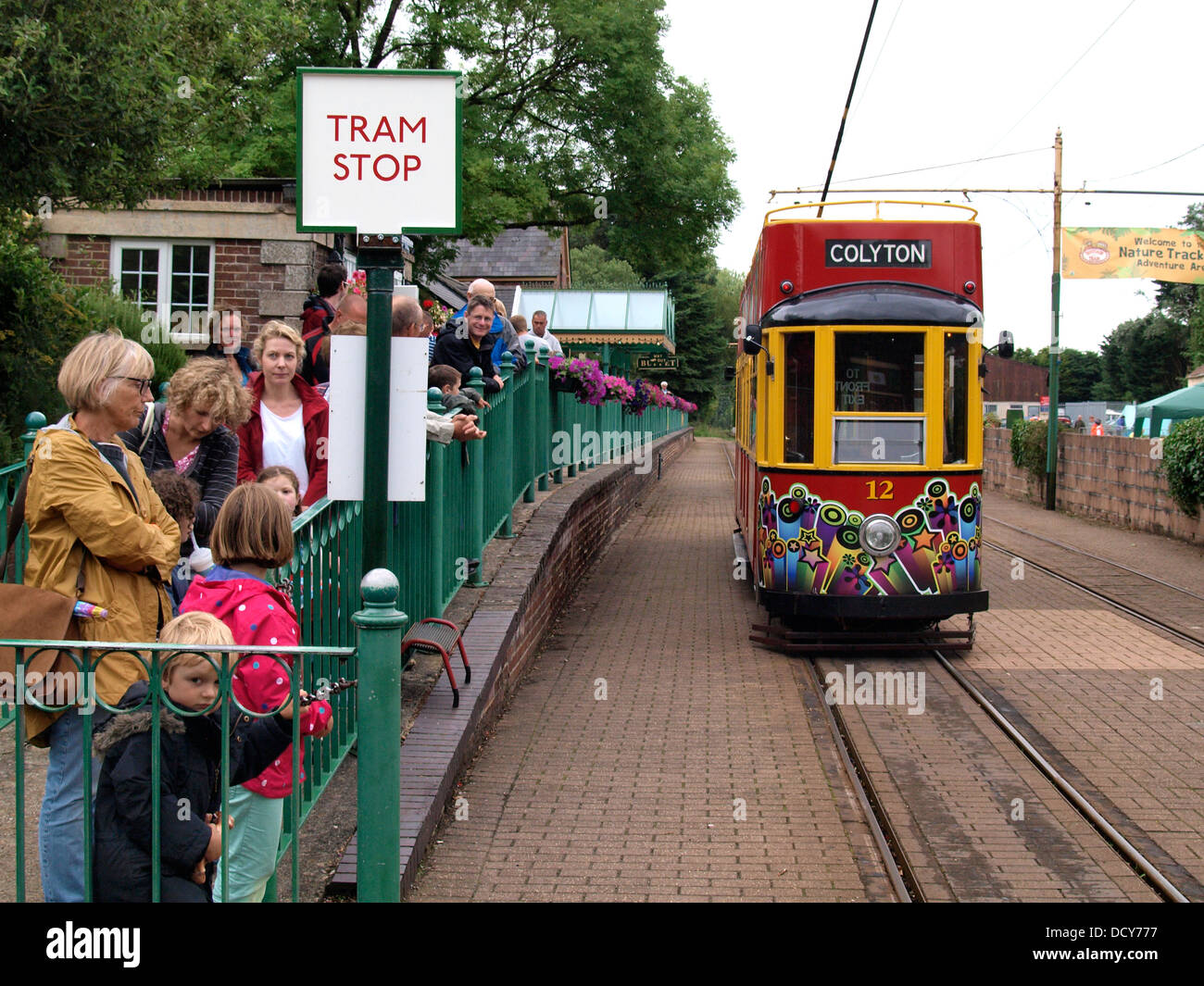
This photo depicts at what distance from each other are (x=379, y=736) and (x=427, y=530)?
355cm

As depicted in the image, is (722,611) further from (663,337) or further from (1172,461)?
(663,337)

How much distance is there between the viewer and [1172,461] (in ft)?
A: 59.2

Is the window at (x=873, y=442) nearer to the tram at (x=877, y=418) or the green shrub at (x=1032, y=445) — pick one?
the tram at (x=877, y=418)

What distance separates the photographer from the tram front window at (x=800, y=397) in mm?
9453

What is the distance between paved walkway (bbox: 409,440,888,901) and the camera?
5.01 metres

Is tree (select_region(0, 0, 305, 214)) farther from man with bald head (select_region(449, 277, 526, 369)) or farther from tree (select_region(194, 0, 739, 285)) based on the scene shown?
tree (select_region(194, 0, 739, 285))

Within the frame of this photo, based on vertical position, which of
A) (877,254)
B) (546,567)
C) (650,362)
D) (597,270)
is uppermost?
(597,270)

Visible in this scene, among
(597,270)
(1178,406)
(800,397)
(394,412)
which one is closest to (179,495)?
(394,412)

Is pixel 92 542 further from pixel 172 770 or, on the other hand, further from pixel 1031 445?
pixel 1031 445

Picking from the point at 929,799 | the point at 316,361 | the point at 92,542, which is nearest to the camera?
the point at 92,542

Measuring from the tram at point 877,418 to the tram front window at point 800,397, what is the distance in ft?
0.03

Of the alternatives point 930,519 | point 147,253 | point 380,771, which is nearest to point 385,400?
point 380,771

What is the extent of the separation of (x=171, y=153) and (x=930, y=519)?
774 cm

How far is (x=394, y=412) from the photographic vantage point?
4059 millimetres
